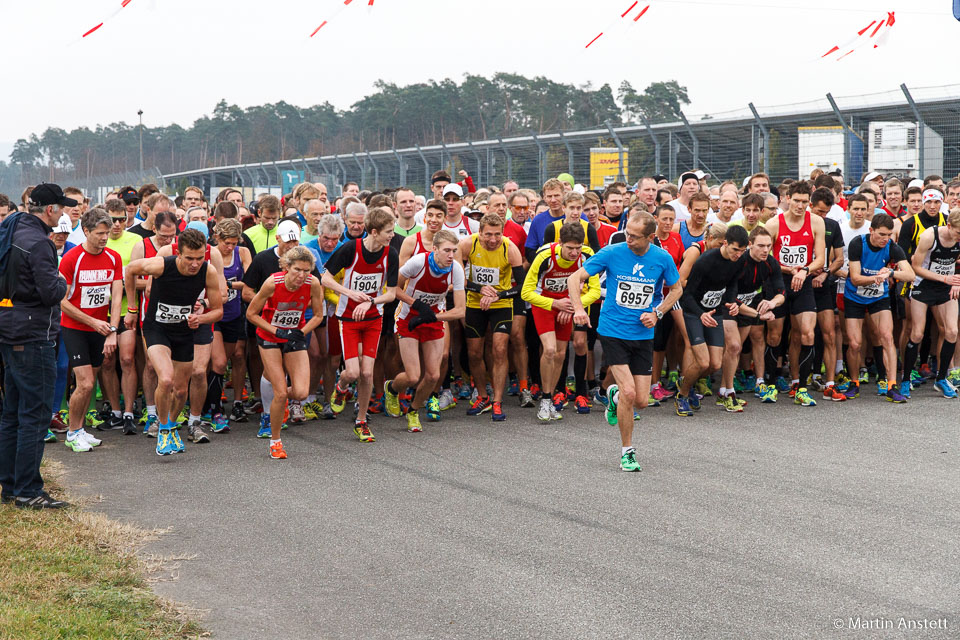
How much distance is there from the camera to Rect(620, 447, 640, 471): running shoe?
810 centimetres

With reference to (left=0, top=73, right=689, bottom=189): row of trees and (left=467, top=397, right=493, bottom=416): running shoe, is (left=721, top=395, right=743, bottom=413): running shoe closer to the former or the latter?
(left=467, top=397, right=493, bottom=416): running shoe

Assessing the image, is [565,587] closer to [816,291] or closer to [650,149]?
[816,291]

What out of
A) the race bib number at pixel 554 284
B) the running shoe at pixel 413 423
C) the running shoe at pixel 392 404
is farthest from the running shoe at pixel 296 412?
the race bib number at pixel 554 284

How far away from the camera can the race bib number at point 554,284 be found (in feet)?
34.1

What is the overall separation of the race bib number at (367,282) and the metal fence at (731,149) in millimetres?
11948

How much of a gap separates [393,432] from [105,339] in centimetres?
291

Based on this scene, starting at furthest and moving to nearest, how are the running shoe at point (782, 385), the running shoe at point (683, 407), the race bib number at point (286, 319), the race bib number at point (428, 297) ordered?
the running shoe at point (782, 385), the running shoe at point (683, 407), the race bib number at point (428, 297), the race bib number at point (286, 319)

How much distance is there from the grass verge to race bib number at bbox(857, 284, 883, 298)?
816 centimetres

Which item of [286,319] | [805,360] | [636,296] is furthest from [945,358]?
[286,319]

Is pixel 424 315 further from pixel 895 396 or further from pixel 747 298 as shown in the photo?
pixel 895 396

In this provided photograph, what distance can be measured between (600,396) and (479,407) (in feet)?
4.78

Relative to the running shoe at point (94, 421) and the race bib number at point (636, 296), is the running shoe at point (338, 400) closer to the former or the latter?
the running shoe at point (94, 421)

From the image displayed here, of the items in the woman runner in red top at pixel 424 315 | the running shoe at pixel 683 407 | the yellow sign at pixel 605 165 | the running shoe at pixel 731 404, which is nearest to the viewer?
the woman runner in red top at pixel 424 315

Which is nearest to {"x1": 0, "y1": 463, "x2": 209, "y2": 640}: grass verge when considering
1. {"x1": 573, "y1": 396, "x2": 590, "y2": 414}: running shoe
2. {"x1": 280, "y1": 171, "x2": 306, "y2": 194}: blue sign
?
{"x1": 573, "y1": 396, "x2": 590, "y2": 414}: running shoe
